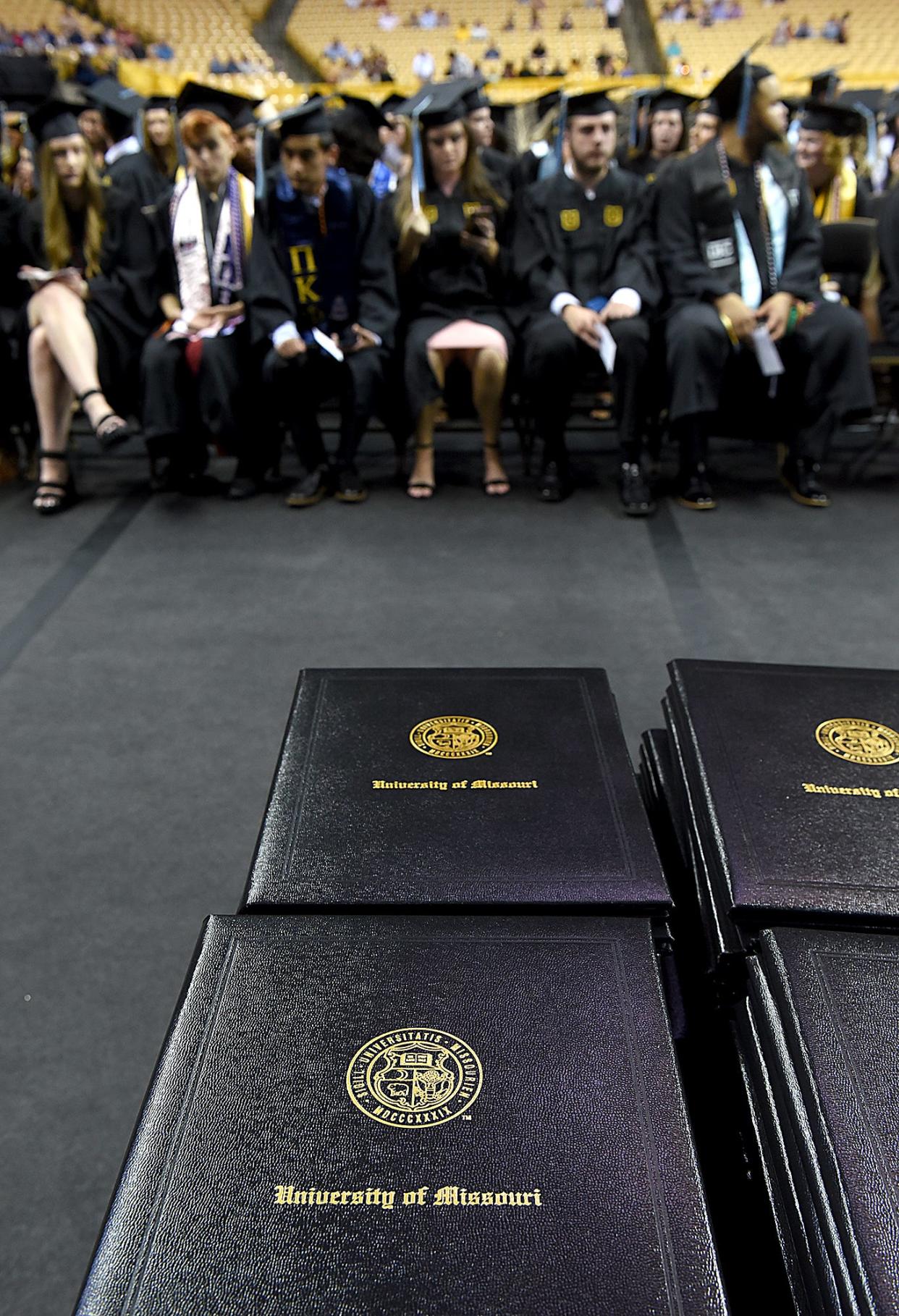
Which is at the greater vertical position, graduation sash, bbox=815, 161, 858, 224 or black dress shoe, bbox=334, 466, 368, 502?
graduation sash, bbox=815, 161, 858, 224

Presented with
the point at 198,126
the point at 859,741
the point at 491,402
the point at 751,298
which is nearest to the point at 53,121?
the point at 198,126

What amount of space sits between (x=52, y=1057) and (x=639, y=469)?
109 inches

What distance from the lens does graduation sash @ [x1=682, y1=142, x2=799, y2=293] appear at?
3.51 m

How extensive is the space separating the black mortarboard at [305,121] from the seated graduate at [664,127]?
2258mm

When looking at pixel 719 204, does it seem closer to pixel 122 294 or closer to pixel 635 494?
pixel 635 494

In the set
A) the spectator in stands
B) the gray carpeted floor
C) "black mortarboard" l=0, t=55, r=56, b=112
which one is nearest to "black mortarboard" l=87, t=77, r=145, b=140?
"black mortarboard" l=0, t=55, r=56, b=112

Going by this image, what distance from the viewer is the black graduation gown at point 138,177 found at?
4.66m

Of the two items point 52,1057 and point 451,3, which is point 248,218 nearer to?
point 52,1057

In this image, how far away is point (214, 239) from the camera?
12.2ft

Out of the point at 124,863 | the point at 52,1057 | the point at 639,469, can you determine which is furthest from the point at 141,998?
the point at 639,469

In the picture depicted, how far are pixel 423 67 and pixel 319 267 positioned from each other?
13.7 meters

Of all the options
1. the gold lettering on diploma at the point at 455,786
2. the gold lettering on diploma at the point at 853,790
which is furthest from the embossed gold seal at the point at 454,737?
the gold lettering on diploma at the point at 853,790

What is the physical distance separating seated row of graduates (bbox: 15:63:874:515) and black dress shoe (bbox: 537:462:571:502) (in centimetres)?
1

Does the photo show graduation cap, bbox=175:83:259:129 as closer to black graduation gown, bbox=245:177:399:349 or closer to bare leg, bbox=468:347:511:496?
black graduation gown, bbox=245:177:399:349
